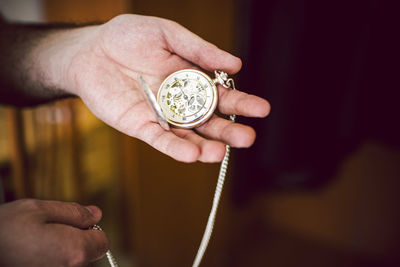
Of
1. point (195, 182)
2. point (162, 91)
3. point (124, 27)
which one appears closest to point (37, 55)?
point (124, 27)

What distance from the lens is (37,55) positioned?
1289mm

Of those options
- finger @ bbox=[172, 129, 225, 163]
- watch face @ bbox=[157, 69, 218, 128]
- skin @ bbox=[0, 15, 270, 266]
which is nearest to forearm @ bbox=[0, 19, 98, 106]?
skin @ bbox=[0, 15, 270, 266]

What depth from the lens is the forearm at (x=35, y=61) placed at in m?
1.21

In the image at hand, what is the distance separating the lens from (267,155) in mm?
1422

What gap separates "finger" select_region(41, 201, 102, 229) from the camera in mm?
721

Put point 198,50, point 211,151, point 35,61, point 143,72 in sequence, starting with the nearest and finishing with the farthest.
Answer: point 211,151 → point 198,50 → point 143,72 → point 35,61

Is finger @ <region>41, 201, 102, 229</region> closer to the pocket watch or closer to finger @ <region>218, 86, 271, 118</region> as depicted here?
the pocket watch

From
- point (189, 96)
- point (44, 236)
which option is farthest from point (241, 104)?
point (44, 236)

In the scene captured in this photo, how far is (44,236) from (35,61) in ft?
3.03

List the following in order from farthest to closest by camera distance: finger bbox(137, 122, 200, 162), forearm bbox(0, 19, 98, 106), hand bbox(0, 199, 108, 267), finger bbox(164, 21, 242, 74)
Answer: forearm bbox(0, 19, 98, 106) → finger bbox(164, 21, 242, 74) → finger bbox(137, 122, 200, 162) → hand bbox(0, 199, 108, 267)

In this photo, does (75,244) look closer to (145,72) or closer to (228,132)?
(228,132)

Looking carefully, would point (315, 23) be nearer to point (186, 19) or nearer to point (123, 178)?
point (186, 19)

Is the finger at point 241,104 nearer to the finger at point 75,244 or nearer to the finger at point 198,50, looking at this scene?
the finger at point 198,50

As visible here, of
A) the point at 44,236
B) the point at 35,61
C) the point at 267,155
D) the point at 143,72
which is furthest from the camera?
the point at 267,155
